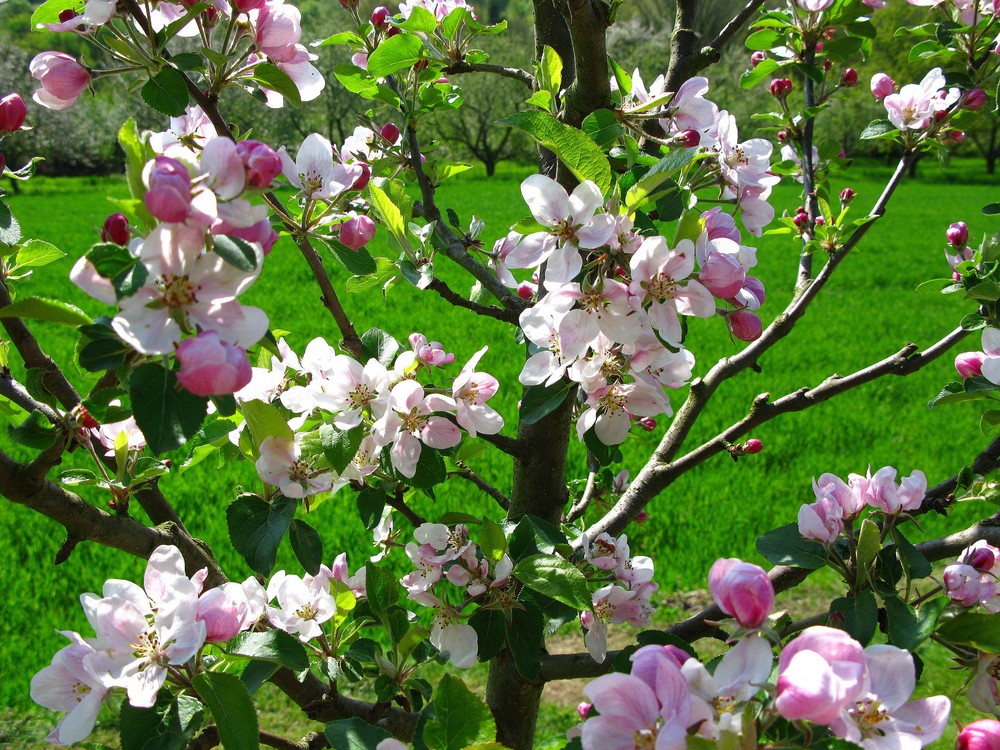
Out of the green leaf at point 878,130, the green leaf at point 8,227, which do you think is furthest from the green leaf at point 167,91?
the green leaf at point 878,130

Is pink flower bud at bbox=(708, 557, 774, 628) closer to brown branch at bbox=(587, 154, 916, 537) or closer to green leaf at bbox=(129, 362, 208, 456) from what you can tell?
green leaf at bbox=(129, 362, 208, 456)

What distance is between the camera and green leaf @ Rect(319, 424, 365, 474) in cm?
107

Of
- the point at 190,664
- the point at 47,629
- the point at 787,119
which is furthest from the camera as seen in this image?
the point at 47,629

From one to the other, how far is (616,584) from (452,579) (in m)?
0.35

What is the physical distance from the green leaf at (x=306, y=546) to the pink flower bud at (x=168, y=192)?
63 centimetres

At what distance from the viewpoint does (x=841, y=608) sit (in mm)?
950

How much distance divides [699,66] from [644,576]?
974 mm

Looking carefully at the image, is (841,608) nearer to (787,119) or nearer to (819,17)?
(819,17)

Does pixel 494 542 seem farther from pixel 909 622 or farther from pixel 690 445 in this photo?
pixel 690 445

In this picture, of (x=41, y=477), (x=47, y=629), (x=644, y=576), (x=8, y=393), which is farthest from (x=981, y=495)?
(x=47, y=629)

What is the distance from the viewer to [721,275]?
1.02 metres

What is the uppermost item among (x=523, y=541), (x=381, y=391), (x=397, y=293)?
(x=381, y=391)

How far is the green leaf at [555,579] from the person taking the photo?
42.5 inches

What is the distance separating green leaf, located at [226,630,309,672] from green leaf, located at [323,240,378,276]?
61 centimetres
